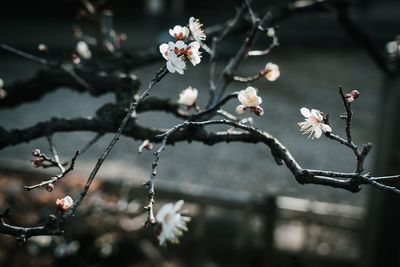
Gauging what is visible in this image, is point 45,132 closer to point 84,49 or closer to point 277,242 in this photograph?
point 84,49

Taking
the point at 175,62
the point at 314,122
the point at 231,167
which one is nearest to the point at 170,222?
the point at 175,62

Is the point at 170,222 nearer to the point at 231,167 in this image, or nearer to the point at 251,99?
the point at 251,99

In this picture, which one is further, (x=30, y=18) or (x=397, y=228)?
(x=30, y=18)

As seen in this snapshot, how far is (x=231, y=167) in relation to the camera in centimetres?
809

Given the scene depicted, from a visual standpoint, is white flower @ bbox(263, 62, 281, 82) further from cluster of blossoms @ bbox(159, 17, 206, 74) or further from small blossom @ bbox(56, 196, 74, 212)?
small blossom @ bbox(56, 196, 74, 212)

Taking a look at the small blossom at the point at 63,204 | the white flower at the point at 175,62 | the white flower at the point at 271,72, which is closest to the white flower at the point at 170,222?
the small blossom at the point at 63,204

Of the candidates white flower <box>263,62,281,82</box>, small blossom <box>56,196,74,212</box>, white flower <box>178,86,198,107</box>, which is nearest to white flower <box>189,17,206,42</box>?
white flower <box>178,86,198,107</box>

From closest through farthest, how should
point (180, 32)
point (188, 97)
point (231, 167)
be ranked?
point (180, 32)
point (188, 97)
point (231, 167)

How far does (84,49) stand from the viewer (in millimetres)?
3262

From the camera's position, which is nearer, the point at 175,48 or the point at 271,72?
the point at 175,48

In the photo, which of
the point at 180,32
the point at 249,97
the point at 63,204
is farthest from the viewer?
the point at 249,97

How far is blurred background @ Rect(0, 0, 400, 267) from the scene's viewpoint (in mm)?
4672

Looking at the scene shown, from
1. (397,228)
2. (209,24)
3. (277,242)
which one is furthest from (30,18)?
(397,228)

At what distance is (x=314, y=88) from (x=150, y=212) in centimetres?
1149
